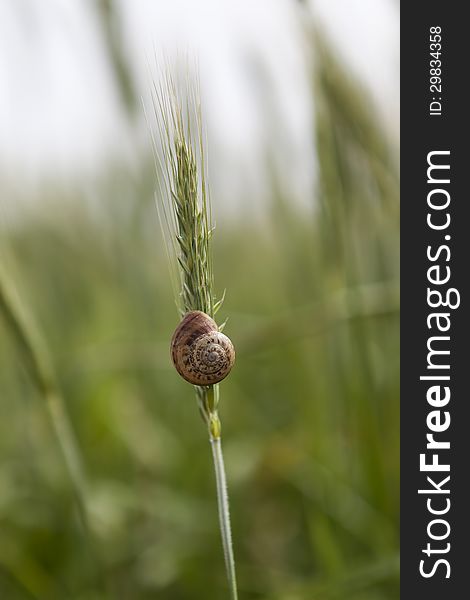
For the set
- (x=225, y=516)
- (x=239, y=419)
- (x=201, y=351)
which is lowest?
(x=239, y=419)

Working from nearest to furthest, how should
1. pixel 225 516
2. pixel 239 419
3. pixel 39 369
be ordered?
pixel 225 516, pixel 39 369, pixel 239 419

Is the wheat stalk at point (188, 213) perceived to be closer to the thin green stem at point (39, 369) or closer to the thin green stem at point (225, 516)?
the thin green stem at point (225, 516)

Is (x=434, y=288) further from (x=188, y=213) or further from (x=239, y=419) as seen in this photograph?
(x=239, y=419)

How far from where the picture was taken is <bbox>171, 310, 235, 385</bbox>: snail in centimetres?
62

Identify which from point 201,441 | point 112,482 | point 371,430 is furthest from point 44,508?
point 371,430

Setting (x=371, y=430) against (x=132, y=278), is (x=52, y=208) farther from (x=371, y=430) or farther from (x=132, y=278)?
(x=371, y=430)

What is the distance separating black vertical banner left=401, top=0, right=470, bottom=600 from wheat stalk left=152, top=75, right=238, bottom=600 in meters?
0.50

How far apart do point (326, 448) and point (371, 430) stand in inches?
10.9

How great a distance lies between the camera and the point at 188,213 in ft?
2.04

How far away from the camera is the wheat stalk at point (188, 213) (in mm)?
605

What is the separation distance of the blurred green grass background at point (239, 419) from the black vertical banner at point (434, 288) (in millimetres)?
60

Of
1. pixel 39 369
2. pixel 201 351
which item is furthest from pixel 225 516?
pixel 39 369

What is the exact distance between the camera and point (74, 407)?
1.84 metres

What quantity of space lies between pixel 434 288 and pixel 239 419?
3.20 ft
